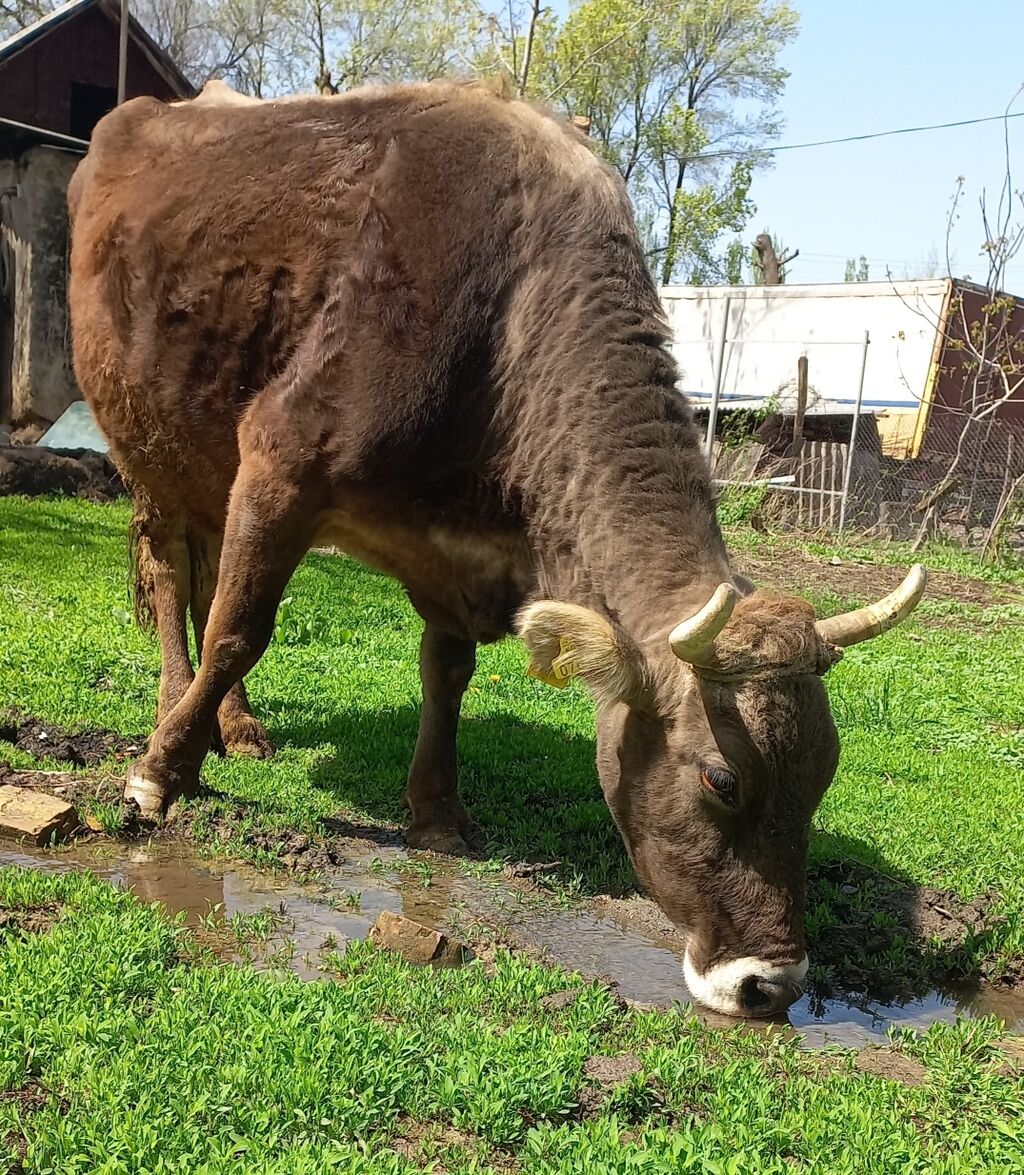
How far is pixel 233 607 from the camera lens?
17.2 feet

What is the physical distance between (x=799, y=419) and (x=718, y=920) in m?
16.8

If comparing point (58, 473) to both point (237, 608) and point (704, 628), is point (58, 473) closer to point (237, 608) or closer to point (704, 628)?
point (237, 608)

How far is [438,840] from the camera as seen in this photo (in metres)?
5.43

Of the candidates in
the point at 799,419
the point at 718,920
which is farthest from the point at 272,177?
the point at 799,419

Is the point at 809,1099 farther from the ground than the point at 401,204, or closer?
closer

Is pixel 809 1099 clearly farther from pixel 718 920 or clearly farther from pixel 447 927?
pixel 447 927

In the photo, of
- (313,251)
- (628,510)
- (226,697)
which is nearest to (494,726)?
(226,697)

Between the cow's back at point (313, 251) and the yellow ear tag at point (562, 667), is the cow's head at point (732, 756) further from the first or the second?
the cow's back at point (313, 251)

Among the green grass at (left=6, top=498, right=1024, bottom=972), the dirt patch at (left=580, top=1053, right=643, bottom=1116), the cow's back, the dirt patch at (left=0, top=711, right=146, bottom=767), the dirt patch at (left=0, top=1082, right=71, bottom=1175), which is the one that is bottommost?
the green grass at (left=6, top=498, right=1024, bottom=972)

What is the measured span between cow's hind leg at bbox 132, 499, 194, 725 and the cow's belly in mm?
1394

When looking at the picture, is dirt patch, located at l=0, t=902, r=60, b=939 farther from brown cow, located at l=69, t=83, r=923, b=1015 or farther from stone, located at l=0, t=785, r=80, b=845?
brown cow, located at l=69, t=83, r=923, b=1015

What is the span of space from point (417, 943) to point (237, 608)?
6.05 feet

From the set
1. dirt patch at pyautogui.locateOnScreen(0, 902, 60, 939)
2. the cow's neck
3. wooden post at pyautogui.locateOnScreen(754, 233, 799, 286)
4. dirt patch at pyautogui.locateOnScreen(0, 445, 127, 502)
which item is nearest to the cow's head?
the cow's neck

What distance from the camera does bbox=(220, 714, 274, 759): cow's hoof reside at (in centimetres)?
637
